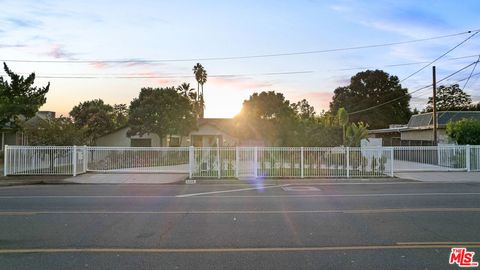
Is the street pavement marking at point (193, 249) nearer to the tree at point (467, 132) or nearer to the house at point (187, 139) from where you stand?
the tree at point (467, 132)

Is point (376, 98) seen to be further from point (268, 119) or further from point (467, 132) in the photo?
point (467, 132)

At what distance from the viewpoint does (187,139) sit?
143ft

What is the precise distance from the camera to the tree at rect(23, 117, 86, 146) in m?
21.8

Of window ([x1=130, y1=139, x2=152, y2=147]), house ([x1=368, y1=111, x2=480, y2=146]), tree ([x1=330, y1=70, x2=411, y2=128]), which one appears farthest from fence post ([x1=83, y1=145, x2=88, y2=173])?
tree ([x1=330, y1=70, x2=411, y2=128])

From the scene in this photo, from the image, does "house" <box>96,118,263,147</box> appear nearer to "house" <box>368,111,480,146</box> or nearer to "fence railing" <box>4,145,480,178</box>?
"house" <box>368,111,480,146</box>

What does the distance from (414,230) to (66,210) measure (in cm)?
823

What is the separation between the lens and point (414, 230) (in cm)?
822

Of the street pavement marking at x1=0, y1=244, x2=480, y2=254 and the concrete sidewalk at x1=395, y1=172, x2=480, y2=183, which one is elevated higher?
the concrete sidewalk at x1=395, y1=172, x2=480, y2=183

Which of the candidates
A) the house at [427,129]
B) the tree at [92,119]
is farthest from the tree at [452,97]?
the tree at [92,119]

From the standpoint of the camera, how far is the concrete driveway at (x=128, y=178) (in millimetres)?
19234

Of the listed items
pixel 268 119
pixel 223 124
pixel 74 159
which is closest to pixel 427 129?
pixel 268 119

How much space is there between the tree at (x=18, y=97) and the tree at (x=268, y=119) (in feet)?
68.5

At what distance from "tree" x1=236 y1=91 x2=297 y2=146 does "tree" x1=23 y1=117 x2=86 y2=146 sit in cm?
2328

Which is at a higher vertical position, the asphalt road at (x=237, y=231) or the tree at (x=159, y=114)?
the tree at (x=159, y=114)
